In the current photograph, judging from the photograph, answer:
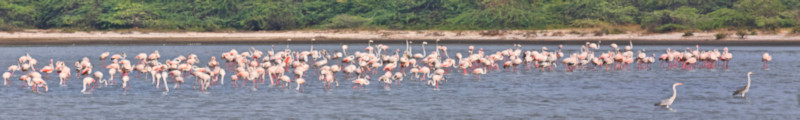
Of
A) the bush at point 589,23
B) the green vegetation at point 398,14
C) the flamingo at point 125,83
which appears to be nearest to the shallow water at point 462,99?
the flamingo at point 125,83

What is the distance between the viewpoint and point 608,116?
18562 mm

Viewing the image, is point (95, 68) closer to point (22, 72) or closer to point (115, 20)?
point (22, 72)

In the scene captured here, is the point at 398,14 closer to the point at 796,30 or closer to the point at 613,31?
the point at 613,31

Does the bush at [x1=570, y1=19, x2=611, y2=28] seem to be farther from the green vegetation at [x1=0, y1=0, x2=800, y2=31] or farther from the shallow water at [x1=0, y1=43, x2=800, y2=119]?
the shallow water at [x1=0, y1=43, x2=800, y2=119]

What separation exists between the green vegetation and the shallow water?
26.7 m

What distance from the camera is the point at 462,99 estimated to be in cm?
2206

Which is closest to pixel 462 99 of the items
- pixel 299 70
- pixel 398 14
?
pixel 299 70

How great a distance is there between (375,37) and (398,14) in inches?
267

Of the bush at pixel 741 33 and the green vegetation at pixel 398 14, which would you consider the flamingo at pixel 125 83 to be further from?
the green vegetation at pixel 398 14

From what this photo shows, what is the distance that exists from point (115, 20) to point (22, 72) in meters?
32.6

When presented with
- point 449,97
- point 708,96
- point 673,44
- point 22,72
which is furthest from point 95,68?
point 673,44

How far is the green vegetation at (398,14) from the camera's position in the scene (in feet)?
185

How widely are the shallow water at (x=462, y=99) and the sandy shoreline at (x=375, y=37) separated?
2149 cm

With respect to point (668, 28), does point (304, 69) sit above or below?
below
